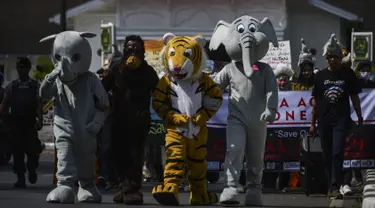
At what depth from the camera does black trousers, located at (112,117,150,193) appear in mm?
12758

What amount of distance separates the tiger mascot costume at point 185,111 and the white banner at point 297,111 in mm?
3051

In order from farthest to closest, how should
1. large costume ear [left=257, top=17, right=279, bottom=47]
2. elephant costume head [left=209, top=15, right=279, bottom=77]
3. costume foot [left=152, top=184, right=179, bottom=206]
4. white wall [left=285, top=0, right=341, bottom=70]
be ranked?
white wall [left=285, top=0, right=341, bottom=70] < large costume ear [left=257, top=17, right=279, bottom=47] < elephant costume head [left=209, top=15, right=279, bottom=77] < costume foot [left=152, top=184, right=179, bottom=206]

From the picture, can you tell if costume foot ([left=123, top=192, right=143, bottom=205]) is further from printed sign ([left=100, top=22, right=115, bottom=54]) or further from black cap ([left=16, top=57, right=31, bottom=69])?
printed sign ([left=100, top=22, right=115, bottom=54])

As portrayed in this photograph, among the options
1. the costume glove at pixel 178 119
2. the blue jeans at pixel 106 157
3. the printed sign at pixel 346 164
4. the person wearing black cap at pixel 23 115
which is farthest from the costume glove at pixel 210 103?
the person wearing black cap at pixel 23 115

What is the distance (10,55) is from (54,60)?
119 feet

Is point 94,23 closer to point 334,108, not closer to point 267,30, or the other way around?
point 334,108

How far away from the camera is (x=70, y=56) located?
12.5 m

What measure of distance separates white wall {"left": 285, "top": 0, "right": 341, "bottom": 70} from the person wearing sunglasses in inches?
824

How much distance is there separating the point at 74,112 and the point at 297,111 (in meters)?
4.29

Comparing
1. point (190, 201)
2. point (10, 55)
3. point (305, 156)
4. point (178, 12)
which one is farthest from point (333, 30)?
point (190, 201)

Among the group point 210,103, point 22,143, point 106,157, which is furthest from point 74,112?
point 22,143

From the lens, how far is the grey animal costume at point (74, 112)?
12414 millimetres

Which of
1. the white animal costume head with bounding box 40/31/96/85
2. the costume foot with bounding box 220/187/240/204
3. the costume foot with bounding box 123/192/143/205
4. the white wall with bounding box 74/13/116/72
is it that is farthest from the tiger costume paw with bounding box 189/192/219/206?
the white wall with bounding box 74/13/116/72

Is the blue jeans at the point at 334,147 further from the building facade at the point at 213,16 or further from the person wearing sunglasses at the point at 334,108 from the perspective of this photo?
the building facade at the point at 213,16
